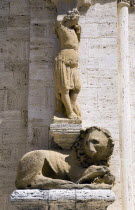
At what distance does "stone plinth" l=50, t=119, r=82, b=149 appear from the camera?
587 cm

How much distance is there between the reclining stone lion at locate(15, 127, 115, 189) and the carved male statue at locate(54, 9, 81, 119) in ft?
1.49

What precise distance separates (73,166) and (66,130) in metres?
0.46

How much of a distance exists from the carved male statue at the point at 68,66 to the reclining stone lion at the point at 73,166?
45 centimetres

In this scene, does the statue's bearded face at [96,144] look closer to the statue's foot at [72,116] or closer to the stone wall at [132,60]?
the statue's foot at [72,116]

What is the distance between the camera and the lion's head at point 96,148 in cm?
559

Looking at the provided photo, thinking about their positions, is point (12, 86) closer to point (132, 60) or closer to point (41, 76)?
point (41, 76)

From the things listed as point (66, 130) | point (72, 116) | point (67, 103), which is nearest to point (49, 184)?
point (66, 130)

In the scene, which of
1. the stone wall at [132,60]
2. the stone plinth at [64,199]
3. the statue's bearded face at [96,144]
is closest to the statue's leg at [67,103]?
the statue's bearded face at [96,144]

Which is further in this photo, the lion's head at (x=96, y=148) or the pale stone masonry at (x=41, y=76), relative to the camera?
the pale stone masonry at (x=41, y=76)

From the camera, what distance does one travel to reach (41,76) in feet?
21.3

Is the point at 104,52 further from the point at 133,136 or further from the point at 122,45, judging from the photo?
the point at 133,136

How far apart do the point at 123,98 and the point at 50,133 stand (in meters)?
1.12

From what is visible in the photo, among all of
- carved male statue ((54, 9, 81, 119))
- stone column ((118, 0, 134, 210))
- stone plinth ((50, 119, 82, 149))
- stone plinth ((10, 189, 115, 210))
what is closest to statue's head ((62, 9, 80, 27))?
carved male statue ((54, 9, 81, 119))

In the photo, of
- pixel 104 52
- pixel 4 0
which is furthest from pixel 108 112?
pixel 4 0
